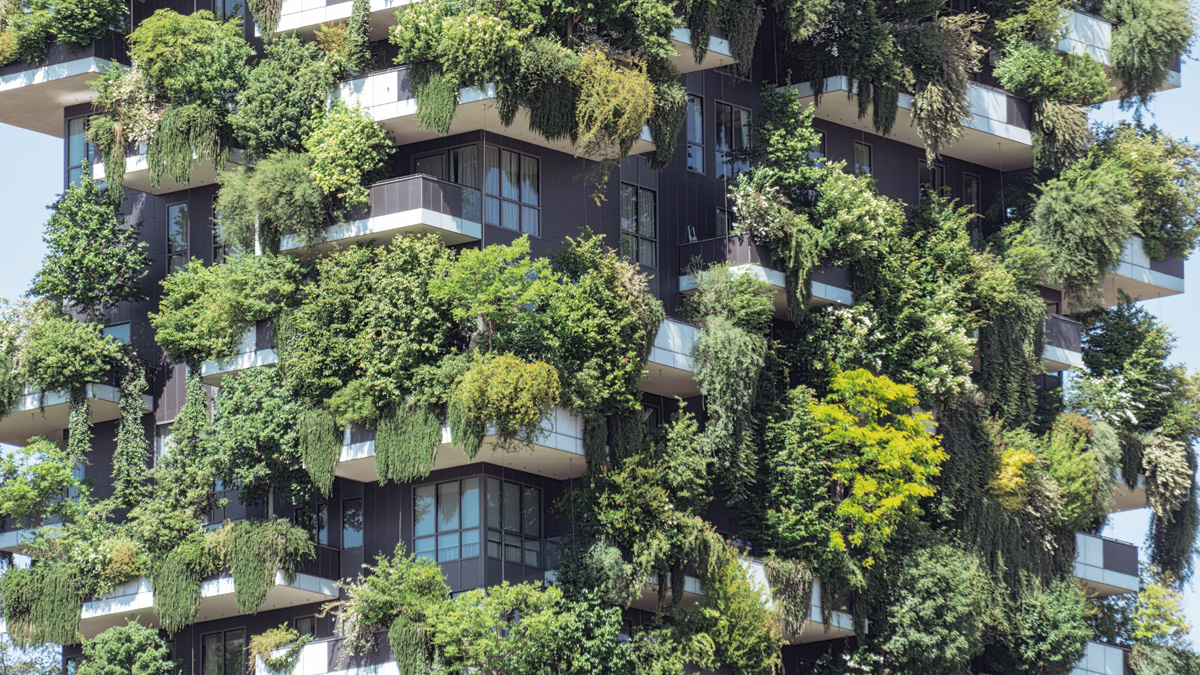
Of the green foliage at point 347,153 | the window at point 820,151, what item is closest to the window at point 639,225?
the window at point 820,151

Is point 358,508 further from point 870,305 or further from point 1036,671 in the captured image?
point 1036,671

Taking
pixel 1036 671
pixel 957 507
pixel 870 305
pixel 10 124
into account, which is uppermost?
pixel 10 124

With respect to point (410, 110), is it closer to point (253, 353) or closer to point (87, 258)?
point (253, 353)

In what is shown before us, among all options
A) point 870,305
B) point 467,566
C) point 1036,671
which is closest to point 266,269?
point 467,566

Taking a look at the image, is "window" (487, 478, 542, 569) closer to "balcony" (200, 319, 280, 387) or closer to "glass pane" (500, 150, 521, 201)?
"balcony" (200, 319, 280, 387)

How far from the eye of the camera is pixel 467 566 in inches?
2406

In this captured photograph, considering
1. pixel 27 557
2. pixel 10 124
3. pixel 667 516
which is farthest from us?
pixel 10 124

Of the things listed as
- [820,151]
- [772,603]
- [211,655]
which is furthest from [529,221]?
[211,655]

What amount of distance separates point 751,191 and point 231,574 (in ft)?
55.1

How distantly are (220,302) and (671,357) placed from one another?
11589mm

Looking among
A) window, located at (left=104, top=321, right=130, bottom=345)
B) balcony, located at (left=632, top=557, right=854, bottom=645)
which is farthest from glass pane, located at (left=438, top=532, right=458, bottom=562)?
window, located at (left=104, top=321, right=130, bottom=345)

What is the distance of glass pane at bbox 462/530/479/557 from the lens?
61.2 metres

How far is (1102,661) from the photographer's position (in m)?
72.6

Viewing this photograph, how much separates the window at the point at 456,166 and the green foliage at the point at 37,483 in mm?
11994
